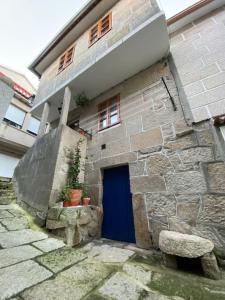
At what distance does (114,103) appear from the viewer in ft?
17.1

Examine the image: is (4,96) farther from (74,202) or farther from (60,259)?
(60,259)

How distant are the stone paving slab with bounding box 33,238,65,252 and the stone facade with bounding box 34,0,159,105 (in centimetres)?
487

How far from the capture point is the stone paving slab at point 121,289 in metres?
1.46

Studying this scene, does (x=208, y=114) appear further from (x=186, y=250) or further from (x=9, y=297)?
(x=9, y=297)

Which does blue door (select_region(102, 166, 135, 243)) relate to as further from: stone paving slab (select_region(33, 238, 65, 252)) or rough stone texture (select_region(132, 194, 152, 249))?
stone paving slab (select_region(33, 238, 65, 252))

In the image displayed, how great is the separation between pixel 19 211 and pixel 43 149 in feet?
5.98

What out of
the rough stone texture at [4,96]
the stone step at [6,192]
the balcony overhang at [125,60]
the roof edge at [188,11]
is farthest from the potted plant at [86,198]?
the roof edge at [188,11]

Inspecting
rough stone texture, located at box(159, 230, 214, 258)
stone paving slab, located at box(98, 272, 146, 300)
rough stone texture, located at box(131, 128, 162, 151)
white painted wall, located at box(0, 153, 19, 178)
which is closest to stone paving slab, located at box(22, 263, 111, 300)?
stone paving slab, located at box(98, 272, 146, 300)

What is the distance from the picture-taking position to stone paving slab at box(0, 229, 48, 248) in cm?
219

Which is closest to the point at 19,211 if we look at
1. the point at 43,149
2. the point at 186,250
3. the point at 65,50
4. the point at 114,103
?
the point at 43,149

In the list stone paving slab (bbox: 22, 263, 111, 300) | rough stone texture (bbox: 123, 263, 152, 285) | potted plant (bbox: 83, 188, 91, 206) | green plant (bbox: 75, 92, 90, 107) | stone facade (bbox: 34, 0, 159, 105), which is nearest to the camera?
stone paving slab (bbox: 22, 263, 111, 300)

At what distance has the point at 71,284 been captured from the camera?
1510mm

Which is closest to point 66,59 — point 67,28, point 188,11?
point 67,28

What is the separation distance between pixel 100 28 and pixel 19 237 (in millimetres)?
6783
